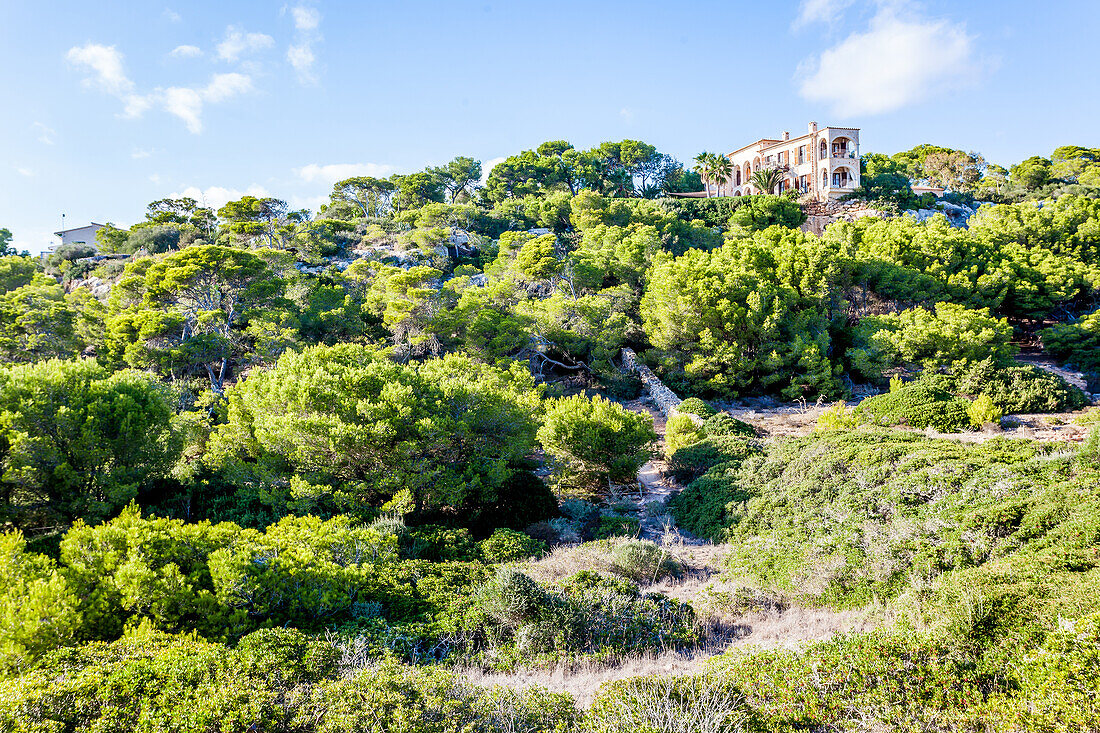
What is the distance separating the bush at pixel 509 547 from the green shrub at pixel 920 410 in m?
13.5

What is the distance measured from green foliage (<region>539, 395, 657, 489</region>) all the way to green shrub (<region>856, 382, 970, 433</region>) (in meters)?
8.97

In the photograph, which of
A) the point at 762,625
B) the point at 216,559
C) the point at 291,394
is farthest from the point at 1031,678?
the point at 291,394

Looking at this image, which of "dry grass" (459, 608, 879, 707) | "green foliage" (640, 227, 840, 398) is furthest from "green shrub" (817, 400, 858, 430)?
"dry grass" (459, 608, 879, 707)

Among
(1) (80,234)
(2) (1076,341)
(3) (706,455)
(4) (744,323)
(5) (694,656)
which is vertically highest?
(1) (80,234)

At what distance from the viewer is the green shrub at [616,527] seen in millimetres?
13039

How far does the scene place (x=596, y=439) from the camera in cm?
1574

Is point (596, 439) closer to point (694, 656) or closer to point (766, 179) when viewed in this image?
point (694, 656)

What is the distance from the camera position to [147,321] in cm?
2495

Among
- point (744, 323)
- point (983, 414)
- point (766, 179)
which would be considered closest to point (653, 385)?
Answer: point (744, 323)

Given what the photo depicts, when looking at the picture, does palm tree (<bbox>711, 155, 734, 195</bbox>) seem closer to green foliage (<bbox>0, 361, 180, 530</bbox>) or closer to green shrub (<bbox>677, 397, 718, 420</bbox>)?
green shrub (<bbox>677, 397, 718, 420</bbox>)

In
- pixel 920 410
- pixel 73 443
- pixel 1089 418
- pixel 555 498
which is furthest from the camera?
pixel 920 410

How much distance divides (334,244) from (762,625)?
45.9m

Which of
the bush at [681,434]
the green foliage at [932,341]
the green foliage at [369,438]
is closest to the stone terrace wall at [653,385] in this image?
the bush at [681,434]

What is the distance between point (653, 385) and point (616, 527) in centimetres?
1436
